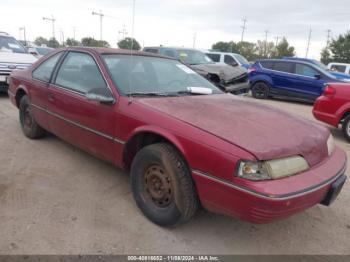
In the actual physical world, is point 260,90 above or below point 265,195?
below

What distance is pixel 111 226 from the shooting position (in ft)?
9.34

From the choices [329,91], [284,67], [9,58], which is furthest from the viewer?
[284,67]

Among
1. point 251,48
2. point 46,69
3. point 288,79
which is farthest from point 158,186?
point 251,48

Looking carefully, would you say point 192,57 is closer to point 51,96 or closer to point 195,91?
point 51,96

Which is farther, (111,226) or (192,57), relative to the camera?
(192,57)

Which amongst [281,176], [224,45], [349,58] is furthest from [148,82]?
[224,45]

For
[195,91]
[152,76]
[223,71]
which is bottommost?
[223,71]

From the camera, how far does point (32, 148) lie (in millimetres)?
4672

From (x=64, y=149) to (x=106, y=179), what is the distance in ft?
4.15

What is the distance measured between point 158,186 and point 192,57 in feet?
28.4

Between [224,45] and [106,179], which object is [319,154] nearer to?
[106,179]

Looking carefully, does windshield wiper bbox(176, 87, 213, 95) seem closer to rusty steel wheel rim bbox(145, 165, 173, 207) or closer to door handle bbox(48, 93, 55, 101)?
rusty steel wheel rim bbox(145, 165, 173, 207)

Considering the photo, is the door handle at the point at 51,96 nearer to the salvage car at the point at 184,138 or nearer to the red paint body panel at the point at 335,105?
the salvage car at the point at 184,138

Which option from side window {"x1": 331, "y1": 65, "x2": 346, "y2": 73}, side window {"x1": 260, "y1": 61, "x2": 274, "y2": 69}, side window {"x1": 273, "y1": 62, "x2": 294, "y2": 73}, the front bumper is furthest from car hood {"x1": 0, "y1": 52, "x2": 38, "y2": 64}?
side window {"x1": 331, "y1": 65, "x2": 346, "y2": 73}
